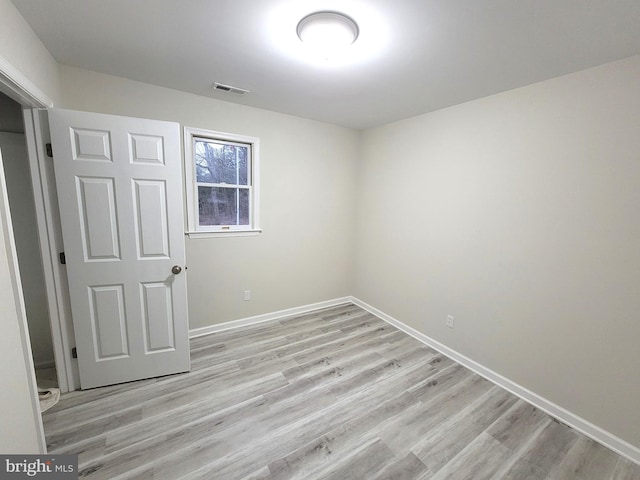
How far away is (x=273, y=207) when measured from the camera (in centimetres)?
314

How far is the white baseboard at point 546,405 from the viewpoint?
1684 millimetres

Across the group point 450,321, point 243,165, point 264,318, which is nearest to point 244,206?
point 243,165

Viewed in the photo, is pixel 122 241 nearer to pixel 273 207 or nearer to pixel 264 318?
pixel 273 207

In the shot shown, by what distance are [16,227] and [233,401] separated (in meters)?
2.29

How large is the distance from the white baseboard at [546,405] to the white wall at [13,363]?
10.0 ft

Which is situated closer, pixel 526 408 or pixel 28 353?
pixel 28 353

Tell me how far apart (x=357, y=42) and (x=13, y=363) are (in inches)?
95.0

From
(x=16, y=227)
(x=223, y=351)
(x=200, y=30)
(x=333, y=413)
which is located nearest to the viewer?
(x=200, y=30)

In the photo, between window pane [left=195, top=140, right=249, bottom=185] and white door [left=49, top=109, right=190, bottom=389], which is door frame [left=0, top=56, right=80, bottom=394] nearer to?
white door [left=49, top=109, right=190, bottom=389]

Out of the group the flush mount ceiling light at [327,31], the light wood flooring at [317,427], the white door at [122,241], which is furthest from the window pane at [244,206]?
the flush mount ceiling light at [327,31]

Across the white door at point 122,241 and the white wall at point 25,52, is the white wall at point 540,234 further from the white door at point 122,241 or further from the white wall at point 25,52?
the white wall at point 25,52

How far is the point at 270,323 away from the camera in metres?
3.24

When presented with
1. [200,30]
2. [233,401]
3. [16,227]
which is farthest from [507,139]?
[16,227]

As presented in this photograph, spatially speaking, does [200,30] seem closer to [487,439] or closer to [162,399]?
[162,399]
